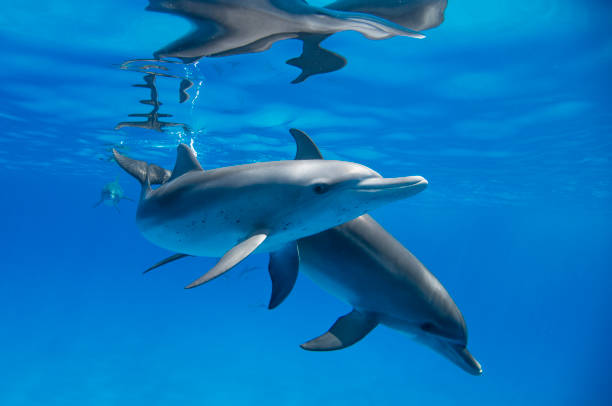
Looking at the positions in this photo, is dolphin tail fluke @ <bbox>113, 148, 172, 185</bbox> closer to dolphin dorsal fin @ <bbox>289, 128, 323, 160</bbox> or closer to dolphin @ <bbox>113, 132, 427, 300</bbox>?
dolphin @ <bbox>113, 132, 427, 300</bbox>

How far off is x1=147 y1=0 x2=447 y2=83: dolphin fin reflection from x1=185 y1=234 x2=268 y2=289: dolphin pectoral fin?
5415 mm

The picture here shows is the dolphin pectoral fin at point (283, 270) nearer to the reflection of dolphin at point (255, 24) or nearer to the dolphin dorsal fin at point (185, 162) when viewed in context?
the dolphin dorsal fin at point (185, 162)

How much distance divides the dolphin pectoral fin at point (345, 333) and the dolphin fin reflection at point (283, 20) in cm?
569

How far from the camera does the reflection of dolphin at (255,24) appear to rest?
23.1 ft

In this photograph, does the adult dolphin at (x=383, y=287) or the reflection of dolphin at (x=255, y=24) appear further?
the reflection of dolphin at (x=255, y=24)

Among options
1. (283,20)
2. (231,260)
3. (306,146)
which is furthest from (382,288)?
(283,20)

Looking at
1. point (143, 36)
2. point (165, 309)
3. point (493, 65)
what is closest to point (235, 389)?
point (143, 36)

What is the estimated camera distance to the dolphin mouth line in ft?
9.48

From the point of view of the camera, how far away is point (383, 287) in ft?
13.3

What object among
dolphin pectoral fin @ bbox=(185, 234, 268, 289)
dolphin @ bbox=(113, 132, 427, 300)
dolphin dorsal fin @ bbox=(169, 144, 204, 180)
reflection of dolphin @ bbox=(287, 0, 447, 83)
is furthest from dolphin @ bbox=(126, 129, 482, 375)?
reflection of dolphin @ bbox=(287, 0, 447, 83)

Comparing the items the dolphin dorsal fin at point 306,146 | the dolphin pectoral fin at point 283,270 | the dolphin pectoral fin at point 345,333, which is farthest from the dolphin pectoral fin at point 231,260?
the dolphin dorsal fin at point 306,146

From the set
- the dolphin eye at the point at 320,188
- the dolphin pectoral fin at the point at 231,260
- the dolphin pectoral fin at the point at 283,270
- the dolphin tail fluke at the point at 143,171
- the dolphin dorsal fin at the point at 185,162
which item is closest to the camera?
the dolphin pectoral fin at the point at 231,260

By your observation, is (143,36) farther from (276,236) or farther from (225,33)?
(276,236)

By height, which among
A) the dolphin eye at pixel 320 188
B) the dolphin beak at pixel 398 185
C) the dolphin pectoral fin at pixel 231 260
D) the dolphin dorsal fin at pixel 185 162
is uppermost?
the dolphin beak at pixel 398 185
